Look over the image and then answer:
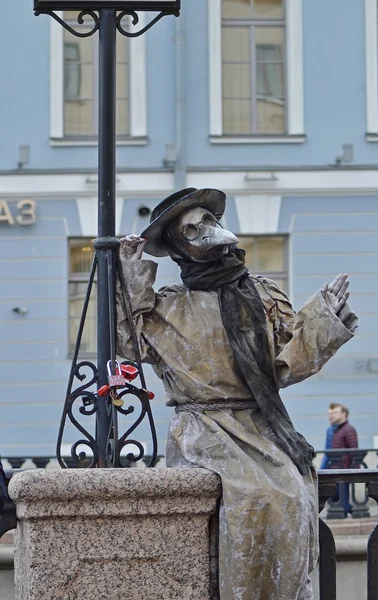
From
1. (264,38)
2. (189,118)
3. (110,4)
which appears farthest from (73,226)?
(110,4)

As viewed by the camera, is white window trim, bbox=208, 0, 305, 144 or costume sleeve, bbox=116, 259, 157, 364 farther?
white window trim, bbox=208, 0, 305, 144

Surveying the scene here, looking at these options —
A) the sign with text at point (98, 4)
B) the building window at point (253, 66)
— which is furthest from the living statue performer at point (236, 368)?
the building window at point (253, 66)

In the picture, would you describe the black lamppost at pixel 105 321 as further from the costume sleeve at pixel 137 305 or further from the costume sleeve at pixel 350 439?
the costume sleeve at pixel 350 439

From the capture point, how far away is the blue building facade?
1656 cm

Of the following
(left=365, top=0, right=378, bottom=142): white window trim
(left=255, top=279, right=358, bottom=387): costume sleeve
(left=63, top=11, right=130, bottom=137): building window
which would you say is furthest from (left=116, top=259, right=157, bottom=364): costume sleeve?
(left=365, top=0, right=378, bottom=142): white window trim

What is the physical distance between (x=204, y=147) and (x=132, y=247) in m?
12.8

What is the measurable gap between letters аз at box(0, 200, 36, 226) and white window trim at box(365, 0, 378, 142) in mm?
4151

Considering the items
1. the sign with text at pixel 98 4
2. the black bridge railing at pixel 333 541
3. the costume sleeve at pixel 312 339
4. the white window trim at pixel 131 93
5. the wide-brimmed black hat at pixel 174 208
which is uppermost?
the white window trim at pixel 131 93

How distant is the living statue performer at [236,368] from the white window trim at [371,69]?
13002 mm

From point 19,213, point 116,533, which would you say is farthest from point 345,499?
point 19,213

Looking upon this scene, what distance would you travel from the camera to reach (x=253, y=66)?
16.9 m

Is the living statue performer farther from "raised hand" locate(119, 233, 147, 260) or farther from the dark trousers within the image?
the dark trousers

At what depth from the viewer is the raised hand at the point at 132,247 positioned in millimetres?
4062

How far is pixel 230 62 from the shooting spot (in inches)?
665
